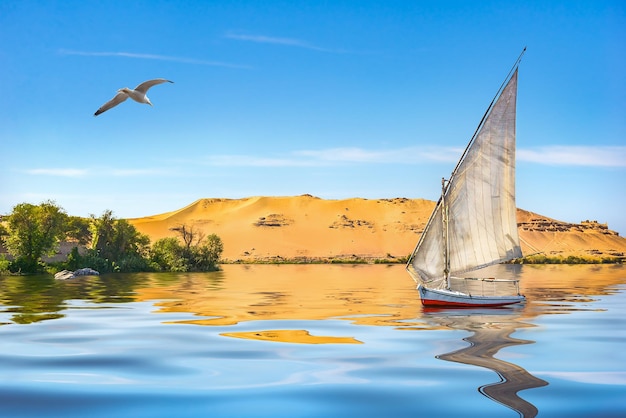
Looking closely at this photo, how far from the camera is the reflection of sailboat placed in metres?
11.9

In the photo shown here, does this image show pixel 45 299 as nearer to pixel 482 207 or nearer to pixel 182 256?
pixel 482 207

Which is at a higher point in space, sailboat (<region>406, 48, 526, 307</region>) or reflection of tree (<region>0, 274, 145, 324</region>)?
sailboat (<region>406, 48, 526, 307</region>)

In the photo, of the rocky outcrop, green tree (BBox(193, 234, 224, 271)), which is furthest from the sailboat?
the rocky outcrop

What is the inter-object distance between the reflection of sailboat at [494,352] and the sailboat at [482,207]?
4.00m

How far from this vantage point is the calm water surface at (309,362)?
1151cm

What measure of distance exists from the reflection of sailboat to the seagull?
1194cm

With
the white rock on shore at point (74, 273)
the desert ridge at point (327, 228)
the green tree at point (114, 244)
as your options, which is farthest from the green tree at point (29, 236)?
the desert ridge at point (327, 228)

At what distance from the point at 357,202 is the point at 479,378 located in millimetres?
164676

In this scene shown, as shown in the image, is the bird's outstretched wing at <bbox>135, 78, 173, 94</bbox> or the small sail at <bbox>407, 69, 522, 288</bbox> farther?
the small sail at <bbox>407, 69, 522, 288</bbox>

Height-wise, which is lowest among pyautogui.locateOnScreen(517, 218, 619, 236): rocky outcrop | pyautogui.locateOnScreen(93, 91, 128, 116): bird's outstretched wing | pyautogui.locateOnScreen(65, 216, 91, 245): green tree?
pyautogui.locateOnScreen(65, 216, 91, 245): green tree

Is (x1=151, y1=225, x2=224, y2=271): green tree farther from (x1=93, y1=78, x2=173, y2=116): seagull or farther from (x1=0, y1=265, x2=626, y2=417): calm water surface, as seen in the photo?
(x1=93, y1=78, x2=173, y2=116): seagull

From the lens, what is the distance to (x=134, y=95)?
23.4m

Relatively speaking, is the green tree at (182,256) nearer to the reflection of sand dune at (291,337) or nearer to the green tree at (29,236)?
the green tree at (29,236)

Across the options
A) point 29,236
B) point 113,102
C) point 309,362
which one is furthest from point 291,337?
point 29,236
